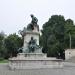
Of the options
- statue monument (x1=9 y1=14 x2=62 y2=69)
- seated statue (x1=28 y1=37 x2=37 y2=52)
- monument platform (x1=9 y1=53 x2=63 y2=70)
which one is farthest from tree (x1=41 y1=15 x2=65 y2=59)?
monument platform (x1=9 y1=53 x2=63 y2=70)

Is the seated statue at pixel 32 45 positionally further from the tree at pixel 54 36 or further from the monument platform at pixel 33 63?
the tree at pixel 54 36

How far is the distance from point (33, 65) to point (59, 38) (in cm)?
4402

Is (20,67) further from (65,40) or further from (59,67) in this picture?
(65,40)

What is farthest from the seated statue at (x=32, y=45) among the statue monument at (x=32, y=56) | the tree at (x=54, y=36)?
the tree at (x=54, y=36)

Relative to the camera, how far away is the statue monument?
19.3m

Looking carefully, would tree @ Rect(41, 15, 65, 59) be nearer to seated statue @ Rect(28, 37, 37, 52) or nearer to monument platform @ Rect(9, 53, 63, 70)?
seated statue @ Rect(28, 37, 37, 52)

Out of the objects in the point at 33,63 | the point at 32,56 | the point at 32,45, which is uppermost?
the point at 32,45

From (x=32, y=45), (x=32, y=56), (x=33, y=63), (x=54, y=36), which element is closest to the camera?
(x=33, y=63)

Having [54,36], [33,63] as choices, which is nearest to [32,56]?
[33,63]

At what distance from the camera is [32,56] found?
859 inches

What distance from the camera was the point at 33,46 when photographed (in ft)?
74.6

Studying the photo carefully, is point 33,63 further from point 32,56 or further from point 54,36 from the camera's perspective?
point 54,36

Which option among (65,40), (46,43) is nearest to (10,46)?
(46,43)

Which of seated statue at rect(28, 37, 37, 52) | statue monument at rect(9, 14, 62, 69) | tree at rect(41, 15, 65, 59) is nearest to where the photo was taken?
statue monument at rect(9, 14, 62, 69)
